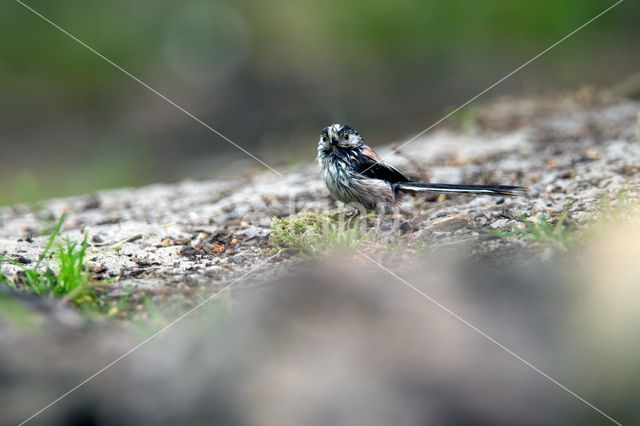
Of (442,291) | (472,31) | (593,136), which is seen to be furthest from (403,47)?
(442,291)

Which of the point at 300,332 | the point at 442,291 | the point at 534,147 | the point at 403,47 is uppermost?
the point at 403,47

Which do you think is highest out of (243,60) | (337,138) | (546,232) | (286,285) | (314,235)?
(243,60)

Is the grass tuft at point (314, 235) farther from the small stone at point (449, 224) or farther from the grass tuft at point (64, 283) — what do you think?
the grass tuft at point (64, 283)

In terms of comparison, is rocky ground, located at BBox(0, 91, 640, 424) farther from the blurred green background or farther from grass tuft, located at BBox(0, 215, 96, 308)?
the blurred green background

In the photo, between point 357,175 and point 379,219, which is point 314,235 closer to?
point 379,219

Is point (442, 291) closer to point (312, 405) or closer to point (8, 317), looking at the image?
point (312, 405)

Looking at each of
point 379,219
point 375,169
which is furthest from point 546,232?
point 375,169
